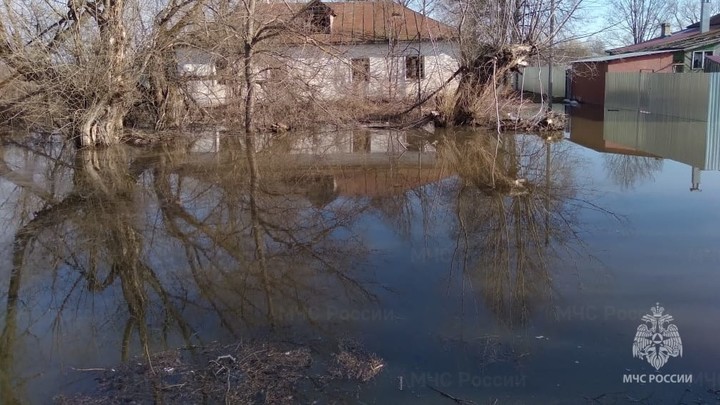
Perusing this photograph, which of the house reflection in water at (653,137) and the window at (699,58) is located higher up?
the window at (699,58)

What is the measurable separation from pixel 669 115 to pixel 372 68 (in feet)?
46.6

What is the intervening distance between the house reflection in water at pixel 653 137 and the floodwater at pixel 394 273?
43.1 inches

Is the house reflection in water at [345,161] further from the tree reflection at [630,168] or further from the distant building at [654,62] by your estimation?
the distant building at [654,62]

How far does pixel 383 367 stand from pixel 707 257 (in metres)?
4.39

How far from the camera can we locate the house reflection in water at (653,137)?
571 inches

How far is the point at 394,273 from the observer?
6.88 metres

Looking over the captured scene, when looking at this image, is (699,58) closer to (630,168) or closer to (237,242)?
(630,168)

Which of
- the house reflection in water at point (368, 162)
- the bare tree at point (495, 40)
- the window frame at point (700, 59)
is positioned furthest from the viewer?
the window frame at point (700, 59)

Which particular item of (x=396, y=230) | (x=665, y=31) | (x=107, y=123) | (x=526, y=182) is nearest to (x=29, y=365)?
(x=396, y=230)

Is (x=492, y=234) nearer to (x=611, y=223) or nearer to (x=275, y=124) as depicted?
(x=611, y=223)

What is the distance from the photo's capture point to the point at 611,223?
880 centimetres

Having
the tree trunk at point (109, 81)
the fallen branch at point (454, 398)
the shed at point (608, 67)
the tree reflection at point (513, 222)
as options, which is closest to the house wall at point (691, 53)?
the shed at point (608, 67)

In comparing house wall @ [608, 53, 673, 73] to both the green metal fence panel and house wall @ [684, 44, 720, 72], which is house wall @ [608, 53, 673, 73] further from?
the green metal fence panel

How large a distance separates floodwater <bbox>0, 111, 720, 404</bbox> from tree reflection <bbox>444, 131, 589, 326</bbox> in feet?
0.13
